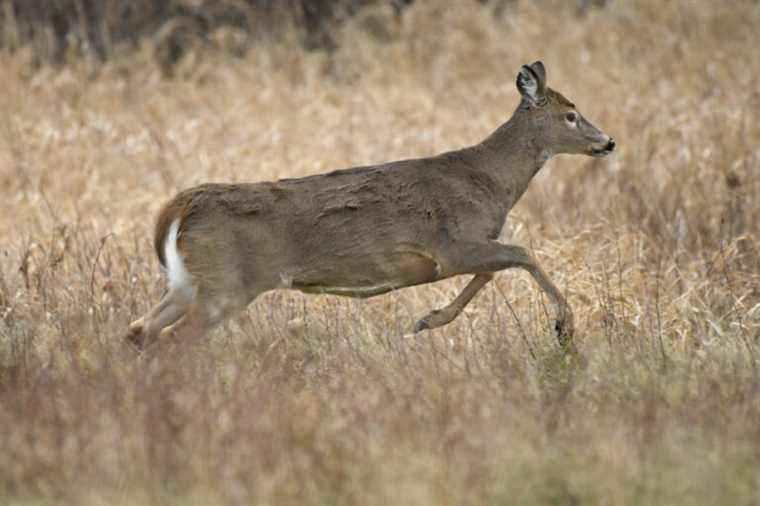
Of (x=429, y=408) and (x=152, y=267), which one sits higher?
(x=152, y=267)

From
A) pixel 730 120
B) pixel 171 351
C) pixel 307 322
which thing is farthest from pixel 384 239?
pixel 730 120

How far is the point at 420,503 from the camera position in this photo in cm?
401

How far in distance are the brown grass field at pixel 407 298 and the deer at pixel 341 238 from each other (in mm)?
228

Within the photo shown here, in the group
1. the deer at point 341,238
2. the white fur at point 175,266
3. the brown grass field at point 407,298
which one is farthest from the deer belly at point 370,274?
the white fur at point 175,266

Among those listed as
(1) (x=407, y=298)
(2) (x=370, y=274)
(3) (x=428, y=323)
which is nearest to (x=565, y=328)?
(3) (x=428, y=323)

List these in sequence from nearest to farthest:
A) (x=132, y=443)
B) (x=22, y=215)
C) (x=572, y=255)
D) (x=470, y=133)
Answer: (x=132, y=443) < (x=572, y=255) < (x=22, y=215) < (x=470, y=133)

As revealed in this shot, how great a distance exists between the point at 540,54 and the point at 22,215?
20.4 feet

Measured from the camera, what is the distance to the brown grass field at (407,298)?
4406 millimetres

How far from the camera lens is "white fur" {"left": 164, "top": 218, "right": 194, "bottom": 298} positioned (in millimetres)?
6199

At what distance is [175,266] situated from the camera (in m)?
6.22

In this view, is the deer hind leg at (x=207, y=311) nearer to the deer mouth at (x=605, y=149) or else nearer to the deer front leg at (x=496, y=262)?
the deer front leg at (x=496, y=262)

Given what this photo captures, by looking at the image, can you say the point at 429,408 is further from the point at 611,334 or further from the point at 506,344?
the point at 611,334

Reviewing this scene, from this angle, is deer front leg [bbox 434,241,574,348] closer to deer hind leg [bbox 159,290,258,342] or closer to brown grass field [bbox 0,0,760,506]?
brown grass field [bbox 0,0,760,506]

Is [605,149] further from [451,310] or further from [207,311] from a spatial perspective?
[207,311]
